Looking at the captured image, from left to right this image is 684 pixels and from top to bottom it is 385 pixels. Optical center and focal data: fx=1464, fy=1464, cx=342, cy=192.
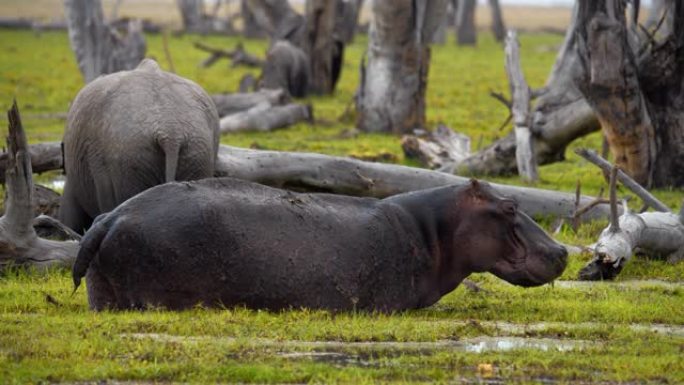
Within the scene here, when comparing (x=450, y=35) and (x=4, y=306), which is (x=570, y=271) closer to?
(x=4, y=306)

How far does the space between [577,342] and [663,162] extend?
30.6 ft

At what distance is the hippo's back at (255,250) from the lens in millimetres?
8344

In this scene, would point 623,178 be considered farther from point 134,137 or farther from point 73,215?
point 73,215

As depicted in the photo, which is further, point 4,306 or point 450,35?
point 450,35

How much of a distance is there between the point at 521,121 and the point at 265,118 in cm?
697

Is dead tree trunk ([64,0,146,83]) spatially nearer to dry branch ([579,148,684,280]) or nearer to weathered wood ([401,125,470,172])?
weathered wood ([401,125,470,172])

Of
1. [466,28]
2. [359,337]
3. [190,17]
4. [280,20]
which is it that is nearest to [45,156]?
[359,337]

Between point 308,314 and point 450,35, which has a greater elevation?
point 308,314

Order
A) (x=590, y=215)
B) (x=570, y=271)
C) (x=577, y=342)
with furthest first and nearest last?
1. (x=590, y=215)
2. (x=570, y=271)
3. (x=577, y=342)

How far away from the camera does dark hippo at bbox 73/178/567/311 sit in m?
8.35

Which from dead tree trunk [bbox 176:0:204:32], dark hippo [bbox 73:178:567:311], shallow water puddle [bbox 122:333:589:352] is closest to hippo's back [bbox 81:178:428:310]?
dark hippo [bbox 73:178:567:311]

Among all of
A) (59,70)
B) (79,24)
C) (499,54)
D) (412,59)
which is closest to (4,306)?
(412,59)

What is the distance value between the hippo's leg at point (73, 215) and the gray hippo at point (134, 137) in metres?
0.06

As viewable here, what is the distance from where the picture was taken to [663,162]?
16.9 m
